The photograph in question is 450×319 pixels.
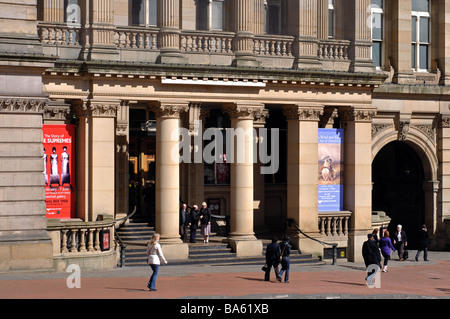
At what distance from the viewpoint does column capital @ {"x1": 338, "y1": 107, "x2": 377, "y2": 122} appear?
37.4 metres

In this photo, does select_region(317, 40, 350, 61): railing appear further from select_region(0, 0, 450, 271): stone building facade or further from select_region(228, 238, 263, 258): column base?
select_region(228, 238, 263, 258): column base

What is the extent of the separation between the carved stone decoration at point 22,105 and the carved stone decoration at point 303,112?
10940 mm

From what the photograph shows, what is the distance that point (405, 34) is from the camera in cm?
4109

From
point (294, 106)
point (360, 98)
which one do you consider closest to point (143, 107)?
point (294, 106)

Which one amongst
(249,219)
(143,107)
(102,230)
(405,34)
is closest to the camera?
(102,230)

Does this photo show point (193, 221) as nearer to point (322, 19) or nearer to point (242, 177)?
point (242, 177)

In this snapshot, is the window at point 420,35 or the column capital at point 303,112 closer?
the column capital at point 303,112

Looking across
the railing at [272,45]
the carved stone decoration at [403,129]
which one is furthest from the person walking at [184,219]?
the carved stone decoration at [403,129]

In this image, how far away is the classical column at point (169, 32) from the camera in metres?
34.1

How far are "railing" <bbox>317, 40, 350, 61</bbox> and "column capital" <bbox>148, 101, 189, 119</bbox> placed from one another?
6.59 meters

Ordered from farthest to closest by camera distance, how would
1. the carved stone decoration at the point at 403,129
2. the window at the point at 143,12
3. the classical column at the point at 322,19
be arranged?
the carved stone decoration at the point at 403,129, the classical column at the point at 322,19, the window at the point at 143,12

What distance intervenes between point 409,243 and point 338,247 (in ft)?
22.2

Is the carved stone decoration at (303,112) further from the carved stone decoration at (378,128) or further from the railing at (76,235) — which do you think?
the railing at (76,235)

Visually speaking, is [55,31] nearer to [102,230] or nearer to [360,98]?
[102,230]
